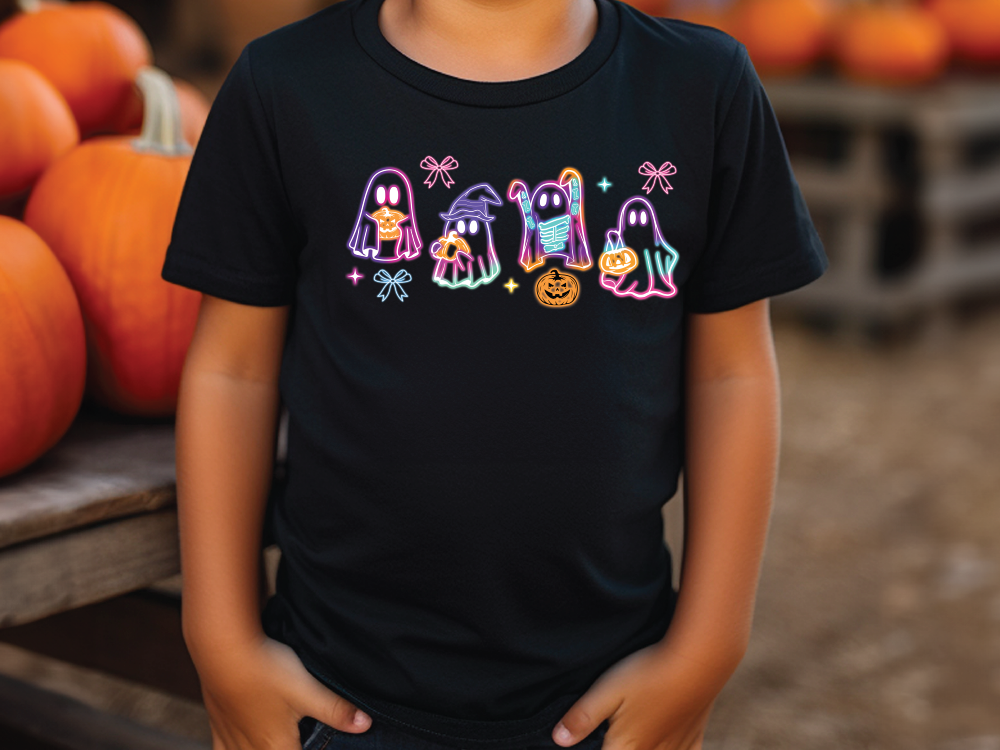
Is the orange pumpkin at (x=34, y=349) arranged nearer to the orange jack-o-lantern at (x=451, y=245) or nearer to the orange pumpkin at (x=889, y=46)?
the orange jack-o-lantern at (x=451, y=245)

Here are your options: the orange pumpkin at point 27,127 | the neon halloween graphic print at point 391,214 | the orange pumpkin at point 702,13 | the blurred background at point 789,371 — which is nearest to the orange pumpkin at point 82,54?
the blurred background at point 789,371

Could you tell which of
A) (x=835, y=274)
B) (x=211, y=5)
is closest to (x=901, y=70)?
(x=835, y=274)

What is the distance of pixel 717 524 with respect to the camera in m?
0.91

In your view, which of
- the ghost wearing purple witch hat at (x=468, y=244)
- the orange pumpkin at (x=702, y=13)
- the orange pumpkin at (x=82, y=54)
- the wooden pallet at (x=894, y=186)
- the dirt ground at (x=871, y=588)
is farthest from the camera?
the orange pumpkin at (x=702, y=13)

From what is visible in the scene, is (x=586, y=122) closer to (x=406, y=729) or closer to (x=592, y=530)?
(x=592, y=530)

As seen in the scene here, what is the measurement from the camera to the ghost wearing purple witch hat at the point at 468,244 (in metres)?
0.81

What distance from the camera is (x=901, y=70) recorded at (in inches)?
140

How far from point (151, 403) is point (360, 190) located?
374 mm

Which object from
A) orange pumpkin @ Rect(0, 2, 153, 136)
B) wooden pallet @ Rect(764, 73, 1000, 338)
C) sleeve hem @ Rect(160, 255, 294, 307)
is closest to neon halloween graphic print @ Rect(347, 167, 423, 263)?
sleeve hem @ Rect(160, 255, 294, 307)

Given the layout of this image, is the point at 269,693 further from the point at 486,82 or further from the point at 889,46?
the point at 889,46

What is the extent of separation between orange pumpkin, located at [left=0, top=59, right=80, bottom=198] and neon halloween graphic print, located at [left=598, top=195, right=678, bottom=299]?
25.1 inches

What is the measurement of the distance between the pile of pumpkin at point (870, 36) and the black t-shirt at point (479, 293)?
9.84 ft

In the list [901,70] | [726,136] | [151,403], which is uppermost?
[726,136]

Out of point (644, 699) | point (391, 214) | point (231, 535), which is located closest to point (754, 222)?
point (391, 214)
